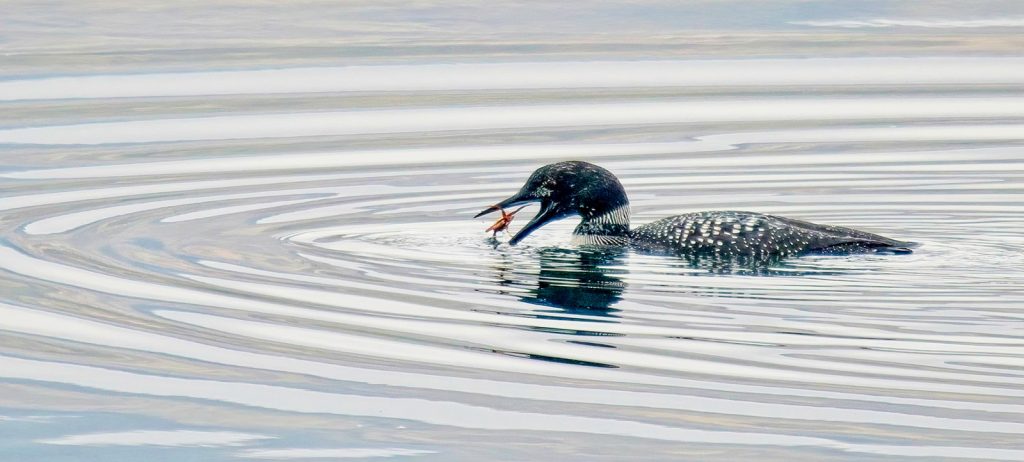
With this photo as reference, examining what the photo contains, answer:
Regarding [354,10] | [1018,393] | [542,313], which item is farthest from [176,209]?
[354,10]

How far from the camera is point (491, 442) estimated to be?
6.96 meters

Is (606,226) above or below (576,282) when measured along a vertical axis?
above

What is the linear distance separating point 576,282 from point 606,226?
128cm

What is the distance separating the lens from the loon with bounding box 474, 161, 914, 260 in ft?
34.9

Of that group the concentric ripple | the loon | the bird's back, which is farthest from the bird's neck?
the bird's back

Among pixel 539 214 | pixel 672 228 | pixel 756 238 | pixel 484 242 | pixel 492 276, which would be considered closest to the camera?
pixel 492 276

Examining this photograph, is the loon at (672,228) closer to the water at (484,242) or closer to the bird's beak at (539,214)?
the bird's beak at (539,214)

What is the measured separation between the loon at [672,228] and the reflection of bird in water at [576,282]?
215 mm

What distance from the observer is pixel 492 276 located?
1023 centimetres

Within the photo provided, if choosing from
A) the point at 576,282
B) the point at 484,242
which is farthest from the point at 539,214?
the point at 576,282

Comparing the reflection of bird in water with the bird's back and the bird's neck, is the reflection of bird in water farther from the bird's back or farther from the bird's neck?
the bird's back

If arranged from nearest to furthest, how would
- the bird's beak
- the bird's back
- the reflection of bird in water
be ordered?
the reflection of bird in water → the bird's back → the bird's beak

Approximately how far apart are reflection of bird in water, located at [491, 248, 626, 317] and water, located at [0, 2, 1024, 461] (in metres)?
0.04

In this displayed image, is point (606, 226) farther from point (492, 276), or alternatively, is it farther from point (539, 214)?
point (492, 276)
